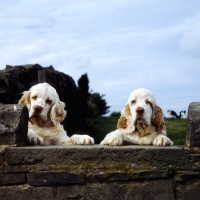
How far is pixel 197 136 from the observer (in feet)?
16.0

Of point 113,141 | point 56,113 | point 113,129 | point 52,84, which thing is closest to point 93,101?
point 113,129

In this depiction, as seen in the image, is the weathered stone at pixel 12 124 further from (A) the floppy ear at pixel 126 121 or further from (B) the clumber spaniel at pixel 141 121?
(A) the floppy ear at pixel 126 121

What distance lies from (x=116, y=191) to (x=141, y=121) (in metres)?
0.94

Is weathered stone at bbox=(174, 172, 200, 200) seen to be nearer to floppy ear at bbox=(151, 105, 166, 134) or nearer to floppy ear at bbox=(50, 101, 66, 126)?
floppy ear at bbox=(151, 105, 166, 134)

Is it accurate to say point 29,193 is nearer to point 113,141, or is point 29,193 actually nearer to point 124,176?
point 124,176

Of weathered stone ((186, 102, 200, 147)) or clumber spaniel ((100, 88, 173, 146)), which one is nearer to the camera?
Answer: weathered stone ((186, 102, 200, 147))

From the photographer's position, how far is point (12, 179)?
15.9 feet

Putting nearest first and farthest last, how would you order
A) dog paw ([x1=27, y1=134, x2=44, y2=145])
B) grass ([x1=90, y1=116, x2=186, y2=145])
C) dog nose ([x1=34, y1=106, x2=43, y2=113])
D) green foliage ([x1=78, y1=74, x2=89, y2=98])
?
1. dog paw ([x1=27, y1=134, x2=44, y2=145])
2. dog nose ([x1=34, y1=106, x2=43, y2=113])
3. grass ([x1=90, y1=116, x2=186, y2=145])
4. green foliage ([x1=78, y1=74, x2=89, y2=98])

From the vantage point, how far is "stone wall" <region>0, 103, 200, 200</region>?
15.7 ft

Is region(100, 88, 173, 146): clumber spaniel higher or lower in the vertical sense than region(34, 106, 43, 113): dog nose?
lower

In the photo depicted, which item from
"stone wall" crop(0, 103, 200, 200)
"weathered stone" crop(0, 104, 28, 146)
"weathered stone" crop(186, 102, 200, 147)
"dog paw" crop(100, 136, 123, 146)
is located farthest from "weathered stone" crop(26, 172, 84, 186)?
"weathered stone" crop(186, 102, 200, 147)

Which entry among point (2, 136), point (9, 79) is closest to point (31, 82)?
point (9, 79)

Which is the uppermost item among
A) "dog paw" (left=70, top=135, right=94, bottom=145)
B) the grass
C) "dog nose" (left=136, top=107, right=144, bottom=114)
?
the grass

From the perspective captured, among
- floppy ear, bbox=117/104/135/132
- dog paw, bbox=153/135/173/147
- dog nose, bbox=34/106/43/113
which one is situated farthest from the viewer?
dog nose, bbox=34/106/43/113
